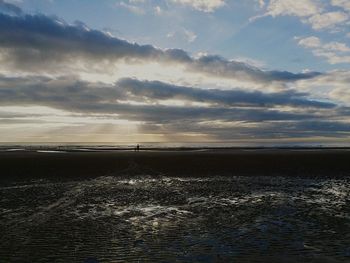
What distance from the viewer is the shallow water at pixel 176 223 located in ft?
34.8

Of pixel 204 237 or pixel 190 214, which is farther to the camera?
pixel 190 214

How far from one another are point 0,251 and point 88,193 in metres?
11.1

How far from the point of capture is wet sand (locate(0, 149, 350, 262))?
34.9ft

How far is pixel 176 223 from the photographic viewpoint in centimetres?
1438

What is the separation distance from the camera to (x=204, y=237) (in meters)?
12.4

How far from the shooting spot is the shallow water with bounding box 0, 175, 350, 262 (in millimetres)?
10617

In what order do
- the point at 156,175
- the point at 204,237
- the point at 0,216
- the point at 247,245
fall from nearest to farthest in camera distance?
the point at 247,245 → the point at 204,237 → the point at 0,216 → the point at 156,175

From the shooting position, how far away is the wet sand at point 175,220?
34.9 ft

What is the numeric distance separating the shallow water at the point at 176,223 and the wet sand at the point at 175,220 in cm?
3

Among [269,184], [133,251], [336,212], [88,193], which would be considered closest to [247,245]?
[133,251]

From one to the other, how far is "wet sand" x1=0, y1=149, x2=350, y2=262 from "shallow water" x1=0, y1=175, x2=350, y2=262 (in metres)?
0.03

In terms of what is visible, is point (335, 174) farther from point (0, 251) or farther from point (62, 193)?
point (0, 251)

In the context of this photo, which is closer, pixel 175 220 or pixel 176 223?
pixel 176 223

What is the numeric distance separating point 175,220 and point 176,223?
0.52m
